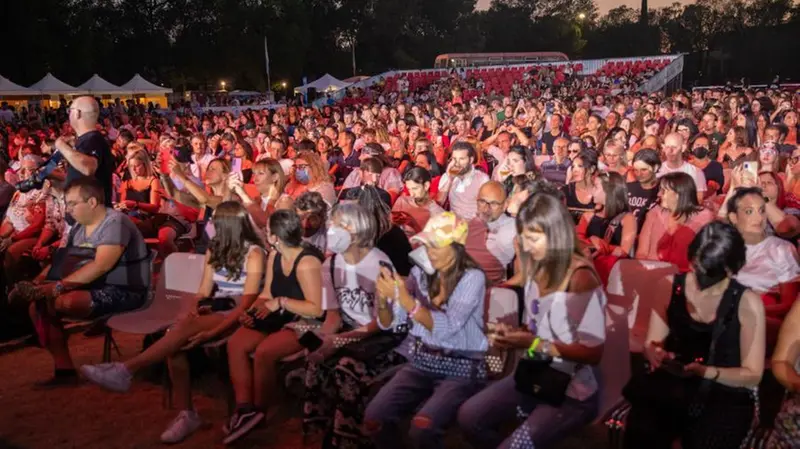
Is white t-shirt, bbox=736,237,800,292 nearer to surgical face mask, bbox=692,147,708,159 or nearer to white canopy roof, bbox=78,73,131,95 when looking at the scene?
surgical face mask, bbox=692,147,708,159

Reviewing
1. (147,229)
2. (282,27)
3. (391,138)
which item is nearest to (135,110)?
(391,138)

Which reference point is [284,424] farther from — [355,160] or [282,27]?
[282,27]

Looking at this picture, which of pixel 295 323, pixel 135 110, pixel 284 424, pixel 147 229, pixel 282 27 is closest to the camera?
pixel 295 323

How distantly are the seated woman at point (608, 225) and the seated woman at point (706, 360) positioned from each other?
1471 mm

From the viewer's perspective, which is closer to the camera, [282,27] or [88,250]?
[88,250]

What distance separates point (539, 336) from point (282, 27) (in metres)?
47.0

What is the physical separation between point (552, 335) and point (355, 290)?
118cm

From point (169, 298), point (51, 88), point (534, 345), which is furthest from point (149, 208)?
point (51, 88)

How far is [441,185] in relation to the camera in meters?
6.68

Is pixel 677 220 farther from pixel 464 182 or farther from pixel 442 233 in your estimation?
pixel 464 182

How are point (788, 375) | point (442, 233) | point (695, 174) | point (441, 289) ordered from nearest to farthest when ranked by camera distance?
point (788, 375)
point (442, 233)
point (441, 289)
point (695, 174)

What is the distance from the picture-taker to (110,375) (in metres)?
3.85

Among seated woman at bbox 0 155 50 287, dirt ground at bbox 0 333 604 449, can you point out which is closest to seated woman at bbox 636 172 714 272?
dirt ground at bbox 0 333 604 449

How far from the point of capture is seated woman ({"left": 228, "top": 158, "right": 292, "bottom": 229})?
546 cm
